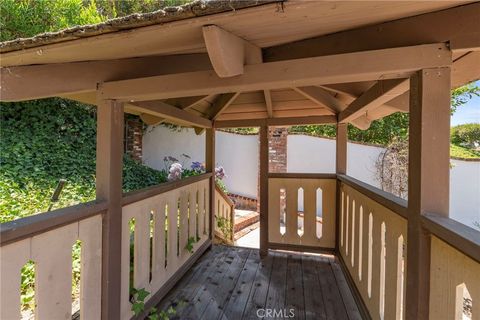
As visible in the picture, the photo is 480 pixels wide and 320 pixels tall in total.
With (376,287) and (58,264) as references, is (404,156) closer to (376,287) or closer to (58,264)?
(376,287)

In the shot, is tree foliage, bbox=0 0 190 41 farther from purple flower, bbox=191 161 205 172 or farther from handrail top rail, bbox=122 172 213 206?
handrail top rail, bbox=122 172 213 206

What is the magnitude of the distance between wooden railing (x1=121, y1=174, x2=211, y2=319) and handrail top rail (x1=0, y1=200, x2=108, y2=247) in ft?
1.19

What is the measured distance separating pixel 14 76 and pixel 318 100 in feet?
8.34

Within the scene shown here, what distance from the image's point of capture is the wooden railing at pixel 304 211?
3.38 meters

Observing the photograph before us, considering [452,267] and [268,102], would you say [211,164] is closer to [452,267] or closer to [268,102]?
[268,102]

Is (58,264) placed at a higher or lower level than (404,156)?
lower

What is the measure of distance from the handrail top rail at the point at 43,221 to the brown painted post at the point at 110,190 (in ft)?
0.36

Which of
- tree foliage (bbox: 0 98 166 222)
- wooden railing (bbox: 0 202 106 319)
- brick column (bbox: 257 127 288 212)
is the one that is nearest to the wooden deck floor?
wooden railing (bbox: 0 202 106 319)

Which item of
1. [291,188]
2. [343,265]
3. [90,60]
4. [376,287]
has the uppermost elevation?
[90,60]

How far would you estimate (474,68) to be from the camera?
5.06 ft

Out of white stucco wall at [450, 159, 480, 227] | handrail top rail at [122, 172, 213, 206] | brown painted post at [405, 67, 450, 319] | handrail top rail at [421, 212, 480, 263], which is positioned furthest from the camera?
white stucco wall at [450, 159, 480, 227]

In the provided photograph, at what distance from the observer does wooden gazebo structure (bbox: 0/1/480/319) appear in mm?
1054

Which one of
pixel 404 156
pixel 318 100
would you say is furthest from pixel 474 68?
pixel 404 156

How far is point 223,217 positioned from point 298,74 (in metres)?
3.94
